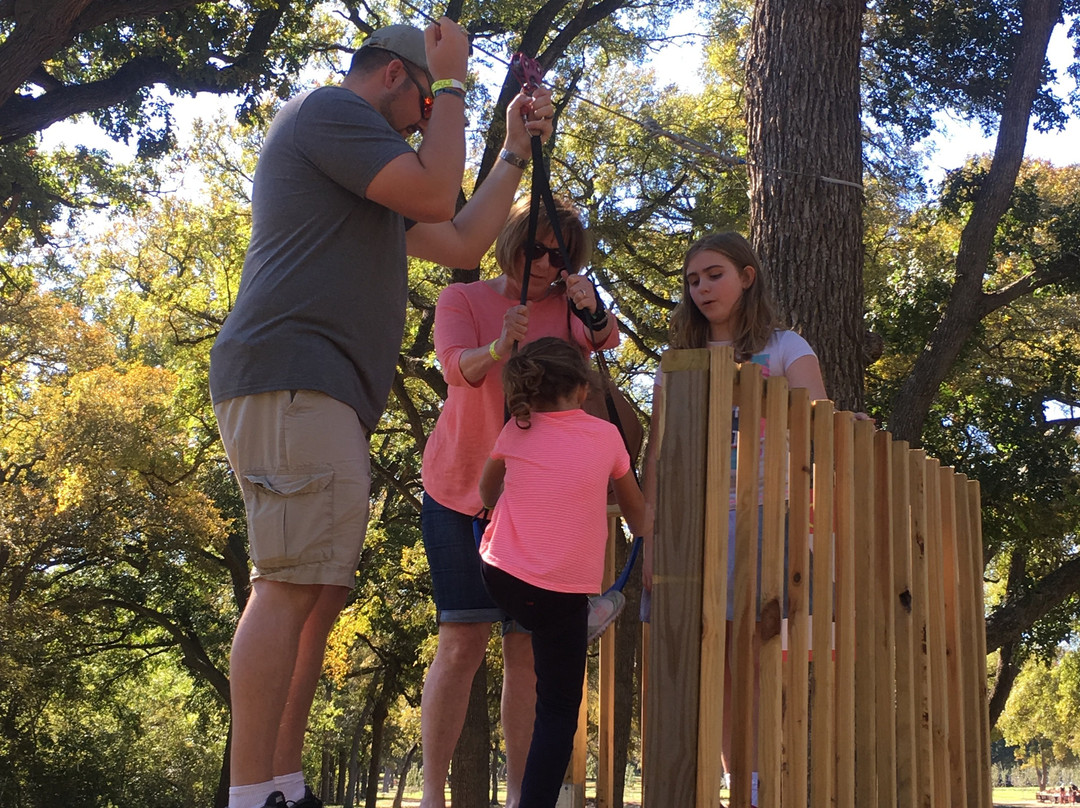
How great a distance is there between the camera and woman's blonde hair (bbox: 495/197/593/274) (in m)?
3.23

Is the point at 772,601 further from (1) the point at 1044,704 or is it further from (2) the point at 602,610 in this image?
(1) the point at 1044,704

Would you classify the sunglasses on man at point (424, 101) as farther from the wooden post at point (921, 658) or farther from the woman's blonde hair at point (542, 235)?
the wooden post at point (921, 658)

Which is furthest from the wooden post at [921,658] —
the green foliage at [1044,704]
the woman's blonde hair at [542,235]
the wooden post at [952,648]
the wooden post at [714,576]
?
the green foliage at [1044,704]

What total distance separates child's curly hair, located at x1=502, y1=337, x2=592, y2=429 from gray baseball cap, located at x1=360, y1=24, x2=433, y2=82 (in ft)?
2.55

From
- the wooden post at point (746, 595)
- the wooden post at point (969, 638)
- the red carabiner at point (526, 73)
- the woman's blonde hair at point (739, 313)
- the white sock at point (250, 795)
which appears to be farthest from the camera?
the wooden post at point (969, 638)

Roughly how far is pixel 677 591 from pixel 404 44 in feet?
5.23

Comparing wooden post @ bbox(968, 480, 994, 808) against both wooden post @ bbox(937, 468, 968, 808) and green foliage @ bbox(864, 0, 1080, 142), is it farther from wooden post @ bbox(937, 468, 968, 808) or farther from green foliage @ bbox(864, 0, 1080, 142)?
green foliage @ bbox(864, 0, 1080, 142)

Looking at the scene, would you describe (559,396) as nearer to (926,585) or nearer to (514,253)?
(514,253)

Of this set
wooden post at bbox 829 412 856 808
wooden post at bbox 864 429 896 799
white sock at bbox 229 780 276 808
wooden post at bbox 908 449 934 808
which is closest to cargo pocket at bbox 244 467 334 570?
white sock at bbox 229 780 276 808

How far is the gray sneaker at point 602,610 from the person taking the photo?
2854 millimetres

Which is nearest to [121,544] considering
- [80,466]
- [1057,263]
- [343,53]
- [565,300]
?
[80,466]

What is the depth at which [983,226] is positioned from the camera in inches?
372

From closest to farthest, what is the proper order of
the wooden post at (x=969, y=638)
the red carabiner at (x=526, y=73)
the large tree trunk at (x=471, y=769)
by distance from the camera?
the red carabiner at (x=526, y=73) → the wooden post at (x=969, y=638) → the large tree trunk at (x=471, y=769)

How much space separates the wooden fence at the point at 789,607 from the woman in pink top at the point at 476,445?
0.59 metres
